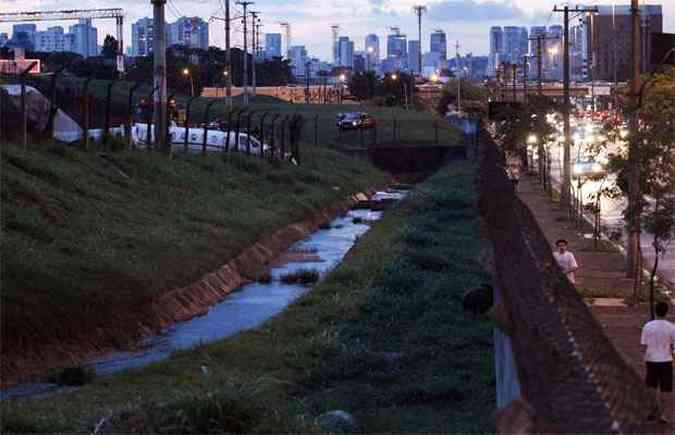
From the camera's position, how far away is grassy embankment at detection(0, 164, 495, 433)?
1152 centimetres

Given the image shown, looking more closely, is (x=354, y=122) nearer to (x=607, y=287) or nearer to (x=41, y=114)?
(x=41, y=114)

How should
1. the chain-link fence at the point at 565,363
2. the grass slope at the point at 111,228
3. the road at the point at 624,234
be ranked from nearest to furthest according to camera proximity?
1. the chain-link fence at the point at 565,363
2. the grass slope at the point at 111,228
3. the road at the point at 624,234

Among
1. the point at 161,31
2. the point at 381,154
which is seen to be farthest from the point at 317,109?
the point at 161,31

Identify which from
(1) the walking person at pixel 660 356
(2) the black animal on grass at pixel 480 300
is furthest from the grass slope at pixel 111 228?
(1) the walking person at pixel 660 356

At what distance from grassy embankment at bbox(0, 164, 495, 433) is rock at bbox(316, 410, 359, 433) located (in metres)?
0.17

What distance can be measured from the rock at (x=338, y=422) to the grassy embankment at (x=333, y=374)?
0.17 m

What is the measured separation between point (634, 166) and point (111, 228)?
9.98 metres

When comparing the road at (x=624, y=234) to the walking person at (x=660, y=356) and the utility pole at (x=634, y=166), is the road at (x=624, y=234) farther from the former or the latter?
the walking person at (x=660, y=356)

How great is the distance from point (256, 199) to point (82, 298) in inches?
881

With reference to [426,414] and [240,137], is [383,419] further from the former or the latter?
[240,137]

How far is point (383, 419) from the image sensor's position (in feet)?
45.6

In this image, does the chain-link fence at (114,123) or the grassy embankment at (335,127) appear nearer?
the chain-link fence at (114,123)

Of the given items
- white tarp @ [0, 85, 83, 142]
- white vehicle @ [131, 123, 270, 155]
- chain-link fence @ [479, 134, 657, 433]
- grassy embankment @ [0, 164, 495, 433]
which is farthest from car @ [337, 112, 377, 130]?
chain-link fence @ [479, 134, 657, 433]

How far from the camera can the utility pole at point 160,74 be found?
42.6m
